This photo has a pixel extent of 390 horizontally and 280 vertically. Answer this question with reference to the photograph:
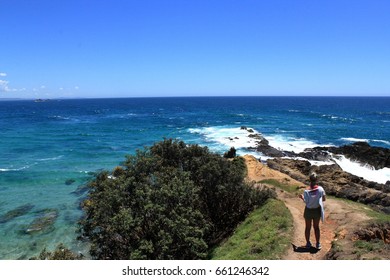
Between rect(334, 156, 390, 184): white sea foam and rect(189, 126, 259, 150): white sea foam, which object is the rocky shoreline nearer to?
rect(334, 156, 390, 184): white sea foam

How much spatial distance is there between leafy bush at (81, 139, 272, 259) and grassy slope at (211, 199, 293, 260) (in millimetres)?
1015

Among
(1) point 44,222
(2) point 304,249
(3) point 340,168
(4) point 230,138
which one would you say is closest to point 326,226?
(2) point 304,249

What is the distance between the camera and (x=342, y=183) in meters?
28.1

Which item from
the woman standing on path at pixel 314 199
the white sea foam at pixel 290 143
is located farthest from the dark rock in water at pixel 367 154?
the woman standing on path at pixel 314 199

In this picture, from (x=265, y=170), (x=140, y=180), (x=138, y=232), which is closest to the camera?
(x=138, y=232)

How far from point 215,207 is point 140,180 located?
16.0ft

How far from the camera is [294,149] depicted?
4844cm

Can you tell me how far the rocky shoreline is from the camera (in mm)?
22828

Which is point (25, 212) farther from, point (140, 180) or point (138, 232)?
point (138, 232)

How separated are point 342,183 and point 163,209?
71.3 feet

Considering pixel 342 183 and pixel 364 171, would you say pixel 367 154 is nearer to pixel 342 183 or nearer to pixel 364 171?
pixel 364 171

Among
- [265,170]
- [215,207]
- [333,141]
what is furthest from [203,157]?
[333,141]

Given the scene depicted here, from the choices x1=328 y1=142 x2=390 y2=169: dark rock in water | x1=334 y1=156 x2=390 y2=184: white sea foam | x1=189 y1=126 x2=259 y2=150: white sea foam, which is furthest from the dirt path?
x1=189 y1=126 x2=259 y2=150: white sea foam

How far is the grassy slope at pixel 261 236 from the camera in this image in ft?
36.0
